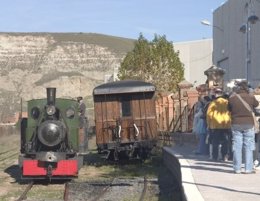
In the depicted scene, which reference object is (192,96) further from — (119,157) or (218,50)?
(218,50)

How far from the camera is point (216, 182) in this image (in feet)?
38.1

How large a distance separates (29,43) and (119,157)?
133517 millimetres

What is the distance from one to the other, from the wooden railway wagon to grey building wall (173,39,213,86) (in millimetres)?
51135

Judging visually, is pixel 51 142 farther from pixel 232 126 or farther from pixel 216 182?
pixel 216 182

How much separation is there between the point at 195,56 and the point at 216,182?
201 feet

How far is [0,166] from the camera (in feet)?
72.8

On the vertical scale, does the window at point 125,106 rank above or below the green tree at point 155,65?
below

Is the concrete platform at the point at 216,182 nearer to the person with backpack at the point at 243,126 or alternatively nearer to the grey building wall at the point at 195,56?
the person with backpack at the point at 243,126

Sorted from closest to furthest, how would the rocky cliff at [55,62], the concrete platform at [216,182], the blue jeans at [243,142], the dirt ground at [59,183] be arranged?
the concrete platform at [216,182]
the blue jeans at [243,142]
the dirt ground at [59,183]
the rocky cliff at [55,62]

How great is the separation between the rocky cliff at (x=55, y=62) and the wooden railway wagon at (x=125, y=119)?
258 feet

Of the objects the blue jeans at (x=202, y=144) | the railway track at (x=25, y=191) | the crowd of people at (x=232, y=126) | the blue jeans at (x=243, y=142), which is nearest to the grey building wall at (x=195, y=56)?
the blue jeans at (x=202, y=144)

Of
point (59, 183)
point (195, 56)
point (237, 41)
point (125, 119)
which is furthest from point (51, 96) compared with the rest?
point (195, 56)

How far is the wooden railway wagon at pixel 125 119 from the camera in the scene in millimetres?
20609

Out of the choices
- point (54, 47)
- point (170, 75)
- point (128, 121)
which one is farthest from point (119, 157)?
point (54, 47)
